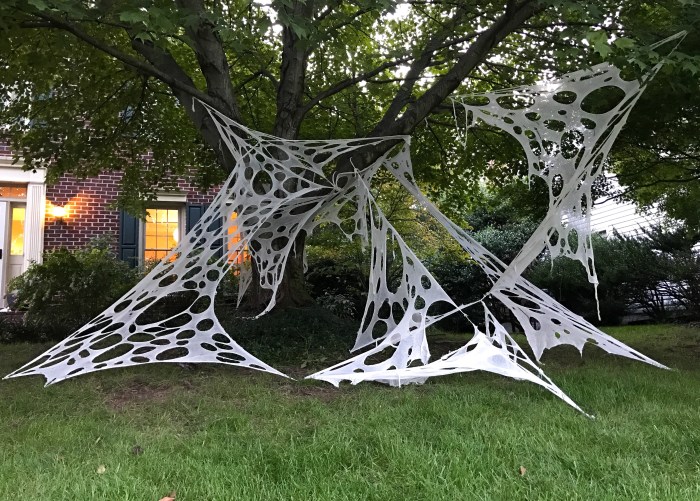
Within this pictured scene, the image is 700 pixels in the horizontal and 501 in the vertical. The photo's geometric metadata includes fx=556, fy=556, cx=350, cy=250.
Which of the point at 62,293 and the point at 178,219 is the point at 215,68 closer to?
the point at 62,293

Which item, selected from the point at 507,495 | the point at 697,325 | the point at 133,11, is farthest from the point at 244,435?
the point at 697,325

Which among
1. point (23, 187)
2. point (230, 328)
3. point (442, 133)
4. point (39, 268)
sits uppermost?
point (442, 133)

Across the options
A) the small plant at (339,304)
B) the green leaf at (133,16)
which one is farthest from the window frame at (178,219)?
the green leaf at (133,16)

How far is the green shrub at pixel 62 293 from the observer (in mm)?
8867

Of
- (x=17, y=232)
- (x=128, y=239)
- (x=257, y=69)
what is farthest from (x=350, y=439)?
(x=17, y=232)

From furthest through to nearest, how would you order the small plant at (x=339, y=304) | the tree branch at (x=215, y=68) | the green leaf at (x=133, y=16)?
the small plant at (x=339, y=304)
the tree branch at (x=215, y=68)
the green leaf at (x=133, y=16)

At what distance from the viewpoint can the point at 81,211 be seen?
12.1 meters

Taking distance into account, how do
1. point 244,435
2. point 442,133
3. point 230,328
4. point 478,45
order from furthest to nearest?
point 442,133 → point 230,328 → point 478,45 → point 244,435

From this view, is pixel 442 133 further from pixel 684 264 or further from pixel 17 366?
pixel 17 366

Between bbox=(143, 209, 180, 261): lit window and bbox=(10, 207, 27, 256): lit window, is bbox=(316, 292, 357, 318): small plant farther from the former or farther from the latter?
bbox=(10, 207, 27, 256): lit window

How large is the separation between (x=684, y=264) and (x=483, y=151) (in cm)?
466

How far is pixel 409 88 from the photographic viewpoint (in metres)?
6.95

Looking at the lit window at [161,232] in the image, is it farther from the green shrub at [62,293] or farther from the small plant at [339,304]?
the small plant at [339,304]

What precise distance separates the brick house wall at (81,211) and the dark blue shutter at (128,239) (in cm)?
12
